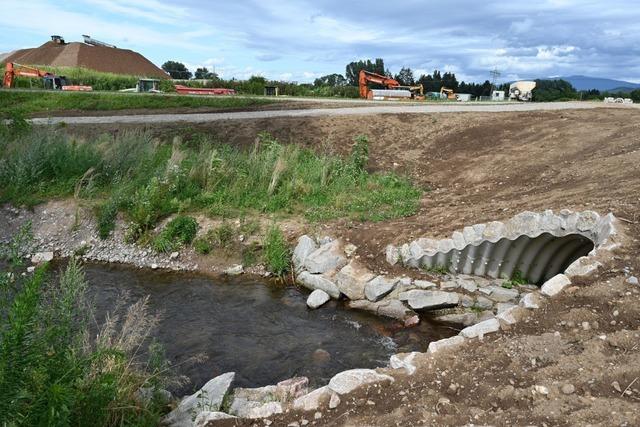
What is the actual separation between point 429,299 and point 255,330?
9.46 feet

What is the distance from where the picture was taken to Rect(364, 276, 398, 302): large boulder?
28.3 feet

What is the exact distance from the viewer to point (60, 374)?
396cm

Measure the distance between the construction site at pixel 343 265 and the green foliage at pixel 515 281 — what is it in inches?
1.4

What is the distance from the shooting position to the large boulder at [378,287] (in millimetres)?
8633

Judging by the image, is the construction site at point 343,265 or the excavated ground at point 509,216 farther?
the construction site at point 343,265

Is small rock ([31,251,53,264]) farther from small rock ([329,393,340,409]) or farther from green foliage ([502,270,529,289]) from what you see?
green foliage ([502,270,529,289])

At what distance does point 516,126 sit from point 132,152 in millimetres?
11977

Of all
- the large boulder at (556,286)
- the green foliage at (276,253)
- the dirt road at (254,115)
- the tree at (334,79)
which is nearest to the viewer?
the large boulder at (556,286)

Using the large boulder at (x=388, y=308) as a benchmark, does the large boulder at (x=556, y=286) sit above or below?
above

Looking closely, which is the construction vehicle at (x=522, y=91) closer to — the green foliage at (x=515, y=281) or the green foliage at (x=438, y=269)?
the green foliage at (x=515, y=281)

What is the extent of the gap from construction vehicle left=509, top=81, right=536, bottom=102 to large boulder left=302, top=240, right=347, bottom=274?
29313 millimetres

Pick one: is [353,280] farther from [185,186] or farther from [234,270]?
[185,186]

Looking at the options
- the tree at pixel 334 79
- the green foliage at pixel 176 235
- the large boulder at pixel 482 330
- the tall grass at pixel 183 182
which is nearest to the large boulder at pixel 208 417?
Answer: the large boulder at pixel 482 330

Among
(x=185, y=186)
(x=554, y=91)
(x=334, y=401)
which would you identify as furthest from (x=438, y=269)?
(x=554, y=91)
